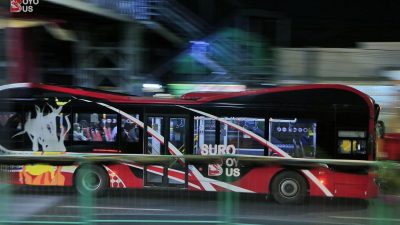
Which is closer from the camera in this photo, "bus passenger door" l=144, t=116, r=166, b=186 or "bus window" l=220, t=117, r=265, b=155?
"bus window" l=220, t=117, r=265, b=155

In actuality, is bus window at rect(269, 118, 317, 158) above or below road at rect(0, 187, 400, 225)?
above

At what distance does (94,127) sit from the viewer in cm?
1149

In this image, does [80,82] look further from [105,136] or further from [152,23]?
[105,136]

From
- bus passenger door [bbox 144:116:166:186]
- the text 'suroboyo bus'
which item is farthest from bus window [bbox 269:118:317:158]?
bus passenger door [bbox 144:116:166:186]

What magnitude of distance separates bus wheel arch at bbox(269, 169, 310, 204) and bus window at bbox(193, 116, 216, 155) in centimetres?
507

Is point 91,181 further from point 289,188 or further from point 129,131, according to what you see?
point 129,131

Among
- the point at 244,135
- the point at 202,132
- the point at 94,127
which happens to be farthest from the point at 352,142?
the point at 94,127

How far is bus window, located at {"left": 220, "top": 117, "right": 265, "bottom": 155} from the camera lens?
11.0 m

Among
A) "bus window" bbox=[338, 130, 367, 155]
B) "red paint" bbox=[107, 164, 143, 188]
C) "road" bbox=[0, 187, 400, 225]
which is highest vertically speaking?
"bus window" bbox=[338, 130, 367, 155]

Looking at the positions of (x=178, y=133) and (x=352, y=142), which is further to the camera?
(x=178, y=133)

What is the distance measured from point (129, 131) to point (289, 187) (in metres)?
6.79

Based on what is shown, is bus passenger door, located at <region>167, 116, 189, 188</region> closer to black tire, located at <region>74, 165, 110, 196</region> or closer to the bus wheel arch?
the bus wheel arch

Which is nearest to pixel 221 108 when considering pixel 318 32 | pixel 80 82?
pixel 80 82

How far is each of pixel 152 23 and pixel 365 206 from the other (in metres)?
11.0
